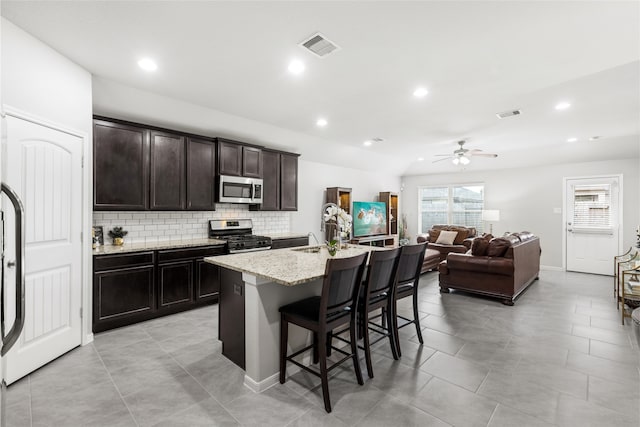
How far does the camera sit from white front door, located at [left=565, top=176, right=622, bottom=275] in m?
6.39

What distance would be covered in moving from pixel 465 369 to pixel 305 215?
4.45 meters

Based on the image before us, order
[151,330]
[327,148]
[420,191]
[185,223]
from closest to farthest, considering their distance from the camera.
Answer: [151,330] → [185,223] → [327,148] → [420,191]

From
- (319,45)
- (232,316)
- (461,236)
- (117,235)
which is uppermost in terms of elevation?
(319,45)

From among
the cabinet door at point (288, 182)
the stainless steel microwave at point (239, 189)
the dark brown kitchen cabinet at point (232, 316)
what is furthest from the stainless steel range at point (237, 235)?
the dark brown kitchen cabinet at point (232, 316)

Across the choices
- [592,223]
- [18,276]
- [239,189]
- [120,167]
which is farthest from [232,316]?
[592,223]

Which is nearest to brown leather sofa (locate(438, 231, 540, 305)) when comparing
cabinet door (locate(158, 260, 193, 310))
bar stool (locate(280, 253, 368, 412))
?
bar stool (locate(280, 253, 368, 412))

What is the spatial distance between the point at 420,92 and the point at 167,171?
11.0 ft

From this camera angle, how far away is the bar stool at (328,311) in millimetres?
2059

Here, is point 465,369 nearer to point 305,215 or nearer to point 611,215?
Result: point 305,215

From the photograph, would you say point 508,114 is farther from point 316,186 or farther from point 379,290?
point 316,186

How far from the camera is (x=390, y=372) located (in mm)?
2520

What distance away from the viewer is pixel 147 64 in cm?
291

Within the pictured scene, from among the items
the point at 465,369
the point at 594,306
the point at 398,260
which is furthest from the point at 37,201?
the point at 594,306

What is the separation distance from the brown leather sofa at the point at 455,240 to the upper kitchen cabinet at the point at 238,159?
441 centimetres
